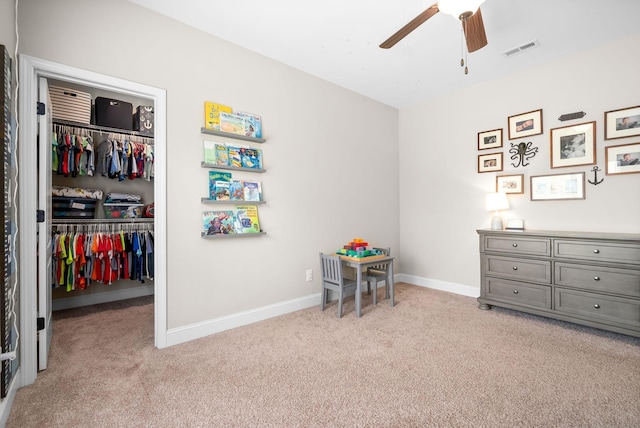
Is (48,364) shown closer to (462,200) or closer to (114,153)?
(114,153)

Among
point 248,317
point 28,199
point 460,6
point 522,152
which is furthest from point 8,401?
point 522,152

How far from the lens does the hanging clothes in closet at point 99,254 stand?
307 centimetres

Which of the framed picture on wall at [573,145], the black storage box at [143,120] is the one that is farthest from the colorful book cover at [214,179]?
the framed picture on wall at [573,145]

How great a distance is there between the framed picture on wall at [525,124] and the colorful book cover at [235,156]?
2.96 metres

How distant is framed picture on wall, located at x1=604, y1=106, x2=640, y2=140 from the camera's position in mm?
2656

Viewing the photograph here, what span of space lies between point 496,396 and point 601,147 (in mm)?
2593

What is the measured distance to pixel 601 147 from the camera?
2.84 meters

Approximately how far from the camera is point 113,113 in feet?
11.0

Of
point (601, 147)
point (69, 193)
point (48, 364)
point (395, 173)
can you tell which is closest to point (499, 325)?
point (601, 147)

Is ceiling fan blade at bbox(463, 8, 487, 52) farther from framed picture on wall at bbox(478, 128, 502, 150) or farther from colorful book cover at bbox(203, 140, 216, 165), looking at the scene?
colorful book cover at bbox(203, 140, 216, 165)

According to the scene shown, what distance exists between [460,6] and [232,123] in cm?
192

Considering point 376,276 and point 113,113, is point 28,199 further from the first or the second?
point 376,276

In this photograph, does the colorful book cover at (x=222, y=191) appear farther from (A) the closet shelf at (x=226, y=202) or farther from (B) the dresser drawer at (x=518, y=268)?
(B) the dresser drawer at (x=518, y=268)

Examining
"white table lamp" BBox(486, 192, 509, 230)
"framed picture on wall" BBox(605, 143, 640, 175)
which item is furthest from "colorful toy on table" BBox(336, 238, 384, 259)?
"framed picture on wall" BBox(605, 143, 640, 175)
